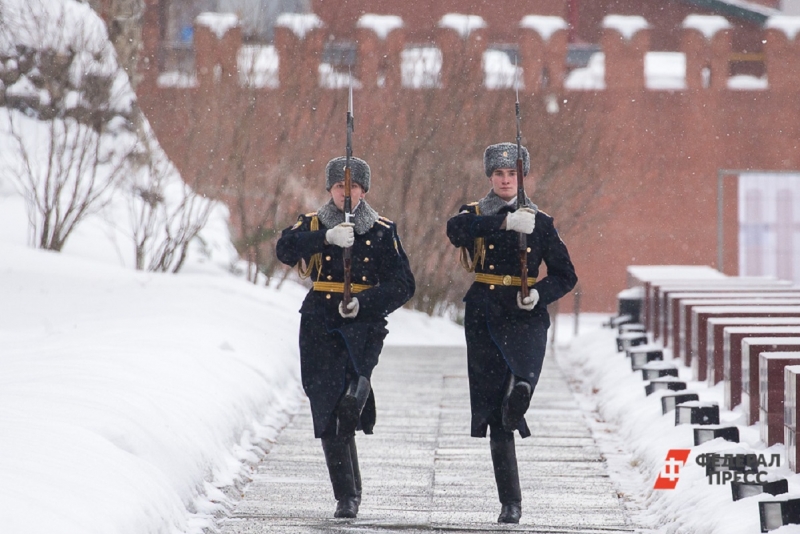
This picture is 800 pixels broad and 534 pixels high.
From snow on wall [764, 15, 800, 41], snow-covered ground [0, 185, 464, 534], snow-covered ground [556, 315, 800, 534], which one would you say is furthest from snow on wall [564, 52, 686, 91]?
snow-covered ground [556, 315, 800, 534]

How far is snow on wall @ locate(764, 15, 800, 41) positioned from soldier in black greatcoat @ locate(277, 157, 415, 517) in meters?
24.8

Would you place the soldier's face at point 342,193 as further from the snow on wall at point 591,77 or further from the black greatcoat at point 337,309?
the snow on wall at point 591,77

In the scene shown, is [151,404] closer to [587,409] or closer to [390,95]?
[587,409]

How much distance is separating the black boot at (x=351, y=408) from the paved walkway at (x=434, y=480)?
1.43 feet

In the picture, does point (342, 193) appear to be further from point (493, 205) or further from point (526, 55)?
point (526, 55)

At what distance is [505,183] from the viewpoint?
6.42m

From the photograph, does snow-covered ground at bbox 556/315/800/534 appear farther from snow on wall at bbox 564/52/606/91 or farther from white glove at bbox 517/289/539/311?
snow on wall at bbox 564/52/606/91

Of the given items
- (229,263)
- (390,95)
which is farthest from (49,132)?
(390,95)

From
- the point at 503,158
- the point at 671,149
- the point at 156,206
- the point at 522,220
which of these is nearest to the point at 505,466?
the point at 522,220

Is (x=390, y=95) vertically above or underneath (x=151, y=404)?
above

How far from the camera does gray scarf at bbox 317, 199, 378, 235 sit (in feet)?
21.1

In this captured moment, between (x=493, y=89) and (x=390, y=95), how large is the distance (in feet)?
5.14

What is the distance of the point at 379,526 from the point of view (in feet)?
20.4

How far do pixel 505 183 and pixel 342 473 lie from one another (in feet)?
5.09
